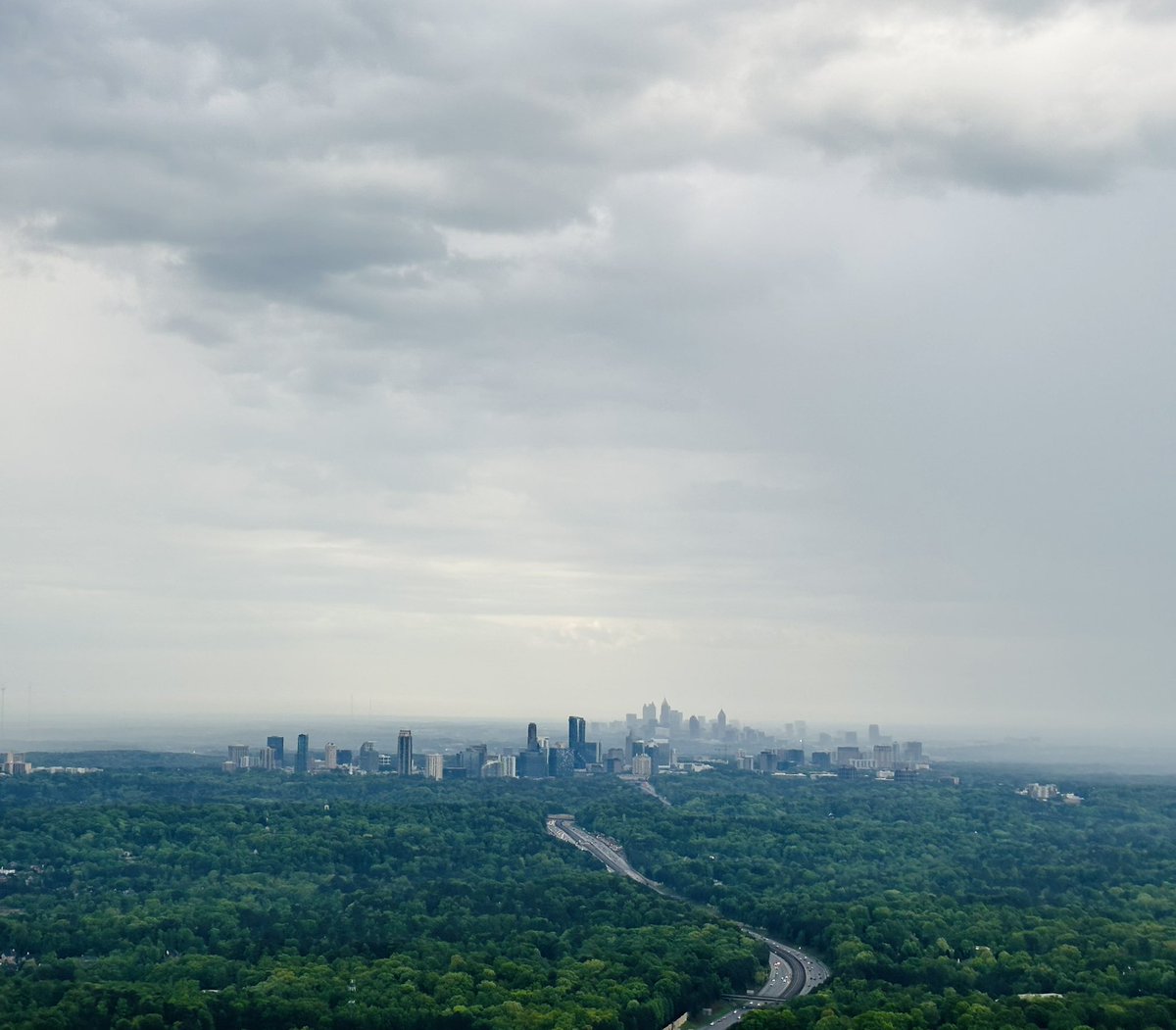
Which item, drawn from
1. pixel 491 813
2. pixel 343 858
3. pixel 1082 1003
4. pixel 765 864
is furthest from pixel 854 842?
pixel 1082 1003

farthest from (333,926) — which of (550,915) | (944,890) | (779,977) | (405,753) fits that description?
(405,753)

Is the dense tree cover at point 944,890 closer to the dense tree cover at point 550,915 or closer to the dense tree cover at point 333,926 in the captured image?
the dense tree cover at point 550,915

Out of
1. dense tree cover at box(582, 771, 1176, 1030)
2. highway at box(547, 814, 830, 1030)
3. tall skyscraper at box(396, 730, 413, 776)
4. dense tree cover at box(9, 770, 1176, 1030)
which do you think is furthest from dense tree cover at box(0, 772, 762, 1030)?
tall skyscraper at box(396, 730, 413, 776)

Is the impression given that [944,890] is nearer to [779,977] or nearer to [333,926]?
[779,977]

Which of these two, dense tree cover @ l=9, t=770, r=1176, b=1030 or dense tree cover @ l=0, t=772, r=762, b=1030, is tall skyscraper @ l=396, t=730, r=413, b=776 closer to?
dense tree cover @ l=9, t=770, r=1176, b=1030

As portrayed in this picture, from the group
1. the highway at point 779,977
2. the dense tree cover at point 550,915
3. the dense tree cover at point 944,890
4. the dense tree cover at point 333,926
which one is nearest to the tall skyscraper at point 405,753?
the dense tree cover at point 944,890
